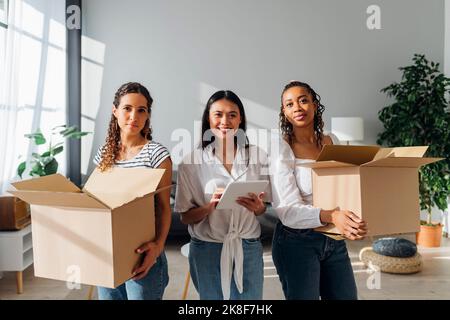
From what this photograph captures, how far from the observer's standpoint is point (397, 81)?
4.39 m

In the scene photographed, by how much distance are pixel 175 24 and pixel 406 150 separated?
3.55m

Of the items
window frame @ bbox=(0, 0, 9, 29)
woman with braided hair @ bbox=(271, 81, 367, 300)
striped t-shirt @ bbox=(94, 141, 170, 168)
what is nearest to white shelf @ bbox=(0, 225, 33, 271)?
window frame @ bbox=(0, 0, 9, 29)

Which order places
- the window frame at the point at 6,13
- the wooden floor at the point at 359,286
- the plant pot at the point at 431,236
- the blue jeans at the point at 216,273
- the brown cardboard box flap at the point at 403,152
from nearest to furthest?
the brown cardboard box flap at the point at 403,152
the blue jeans at the point at 216,273
the wooden floor at the point at 359,286
the window frame at the point at 6,13
the plant pot at the point at 431,236

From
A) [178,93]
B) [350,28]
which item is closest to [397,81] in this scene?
[350,28]

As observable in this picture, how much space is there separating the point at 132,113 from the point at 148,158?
0.16 meters

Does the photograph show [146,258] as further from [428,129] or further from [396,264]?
[428,129]

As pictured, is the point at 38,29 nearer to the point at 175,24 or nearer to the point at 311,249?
the point at 175,24

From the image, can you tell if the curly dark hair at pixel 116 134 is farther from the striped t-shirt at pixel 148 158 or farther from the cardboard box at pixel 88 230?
the cardboard box at pixel 88 230

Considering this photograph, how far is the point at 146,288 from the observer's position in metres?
1.15

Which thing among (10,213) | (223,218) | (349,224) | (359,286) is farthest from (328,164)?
(10,213)

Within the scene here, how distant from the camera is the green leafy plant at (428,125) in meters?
3.70

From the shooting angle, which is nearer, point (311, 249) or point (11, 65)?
point (311, 249)

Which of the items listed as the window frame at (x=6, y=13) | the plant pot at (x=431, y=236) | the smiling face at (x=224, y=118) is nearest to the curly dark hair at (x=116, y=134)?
the smiling face at (x=224, y=118)

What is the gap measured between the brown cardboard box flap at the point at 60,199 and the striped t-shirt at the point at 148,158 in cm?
25
